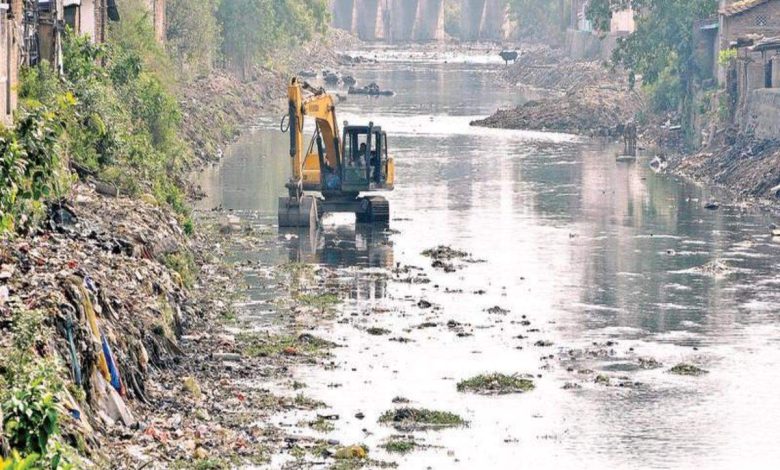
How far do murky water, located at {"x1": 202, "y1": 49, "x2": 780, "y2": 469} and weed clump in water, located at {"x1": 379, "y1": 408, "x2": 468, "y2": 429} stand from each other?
0.26m

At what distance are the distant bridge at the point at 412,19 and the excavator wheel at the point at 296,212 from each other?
12823 centimetres

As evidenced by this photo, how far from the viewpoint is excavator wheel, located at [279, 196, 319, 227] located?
140ft

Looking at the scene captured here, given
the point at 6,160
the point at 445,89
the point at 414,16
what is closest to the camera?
the point at 6,160

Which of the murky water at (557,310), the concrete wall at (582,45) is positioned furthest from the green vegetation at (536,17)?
the murky water at (557,310)

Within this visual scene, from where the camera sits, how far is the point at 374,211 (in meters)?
44.0

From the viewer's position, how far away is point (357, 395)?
86.1 ft

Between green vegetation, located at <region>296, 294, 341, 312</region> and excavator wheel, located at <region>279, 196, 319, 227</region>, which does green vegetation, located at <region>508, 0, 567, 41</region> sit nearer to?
excavator wheel, located at <region>279, 196, 319, 227</region>

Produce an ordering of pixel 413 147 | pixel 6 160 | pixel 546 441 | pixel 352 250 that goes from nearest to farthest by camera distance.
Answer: pixel 6 160 → pixel 546 441 → pixel 352 250 → pixel 413 147

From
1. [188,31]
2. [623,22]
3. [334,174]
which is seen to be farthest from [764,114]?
[623,22]

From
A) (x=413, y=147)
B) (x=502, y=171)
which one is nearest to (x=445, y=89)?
(x=413, y=147)

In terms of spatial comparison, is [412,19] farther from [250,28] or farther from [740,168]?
[740,168]

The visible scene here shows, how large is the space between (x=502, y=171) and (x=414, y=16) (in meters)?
117

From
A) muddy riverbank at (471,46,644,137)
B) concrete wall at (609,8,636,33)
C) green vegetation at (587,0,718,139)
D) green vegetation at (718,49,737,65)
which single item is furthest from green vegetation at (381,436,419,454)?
concrete wall at (609,8,636,33)

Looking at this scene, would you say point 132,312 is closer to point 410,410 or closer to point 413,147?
point 410,410
